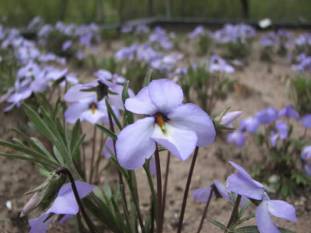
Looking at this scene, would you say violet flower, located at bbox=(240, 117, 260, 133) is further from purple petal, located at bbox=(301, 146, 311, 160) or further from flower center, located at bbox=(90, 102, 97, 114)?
flower center, located at bbox=(90, 102, 97, 114)

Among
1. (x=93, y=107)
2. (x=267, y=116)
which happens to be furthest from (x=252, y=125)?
(x=93, y=107)

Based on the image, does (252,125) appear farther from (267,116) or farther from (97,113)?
(97,113)

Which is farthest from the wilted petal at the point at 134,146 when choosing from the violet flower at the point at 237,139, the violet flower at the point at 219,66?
the violet flower at the point at 219,66

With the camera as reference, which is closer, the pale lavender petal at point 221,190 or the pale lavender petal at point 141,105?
the pale lavender petal at point 141,105

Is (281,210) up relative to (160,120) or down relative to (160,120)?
down

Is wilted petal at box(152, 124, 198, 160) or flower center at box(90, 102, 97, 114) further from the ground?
wilted petal at box(152, 124, 198, 160)

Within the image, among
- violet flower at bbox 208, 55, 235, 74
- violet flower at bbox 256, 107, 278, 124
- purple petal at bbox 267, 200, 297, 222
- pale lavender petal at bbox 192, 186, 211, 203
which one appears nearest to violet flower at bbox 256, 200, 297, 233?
purple petal at bbox 267, 200, 297, 222

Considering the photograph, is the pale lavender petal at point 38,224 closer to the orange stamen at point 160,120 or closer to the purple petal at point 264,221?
the orange stamen at point 160,120
